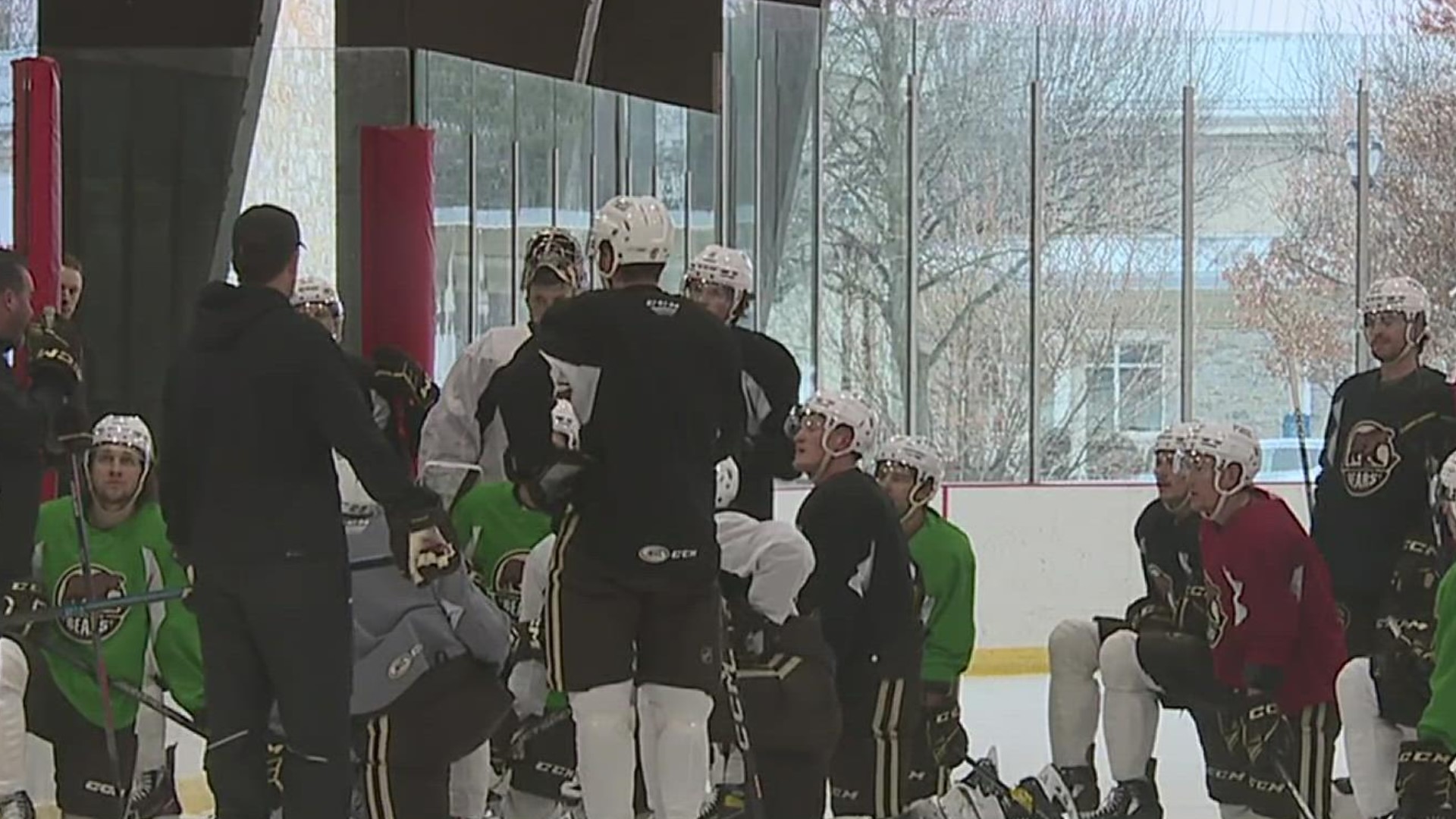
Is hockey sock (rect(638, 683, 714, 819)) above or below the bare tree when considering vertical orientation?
below

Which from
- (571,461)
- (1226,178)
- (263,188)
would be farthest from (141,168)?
(1226,178)

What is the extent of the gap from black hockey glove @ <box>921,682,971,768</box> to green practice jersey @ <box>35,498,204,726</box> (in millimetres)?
→ 1437

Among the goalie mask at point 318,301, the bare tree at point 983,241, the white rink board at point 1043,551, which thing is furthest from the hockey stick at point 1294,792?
the bare tree at point 983,241

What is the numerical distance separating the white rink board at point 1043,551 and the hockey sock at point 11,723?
3940 mm

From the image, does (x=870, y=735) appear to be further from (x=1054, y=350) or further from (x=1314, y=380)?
(x=1314, y=380)

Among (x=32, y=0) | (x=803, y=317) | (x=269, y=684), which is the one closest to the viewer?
(x=269, y=684)

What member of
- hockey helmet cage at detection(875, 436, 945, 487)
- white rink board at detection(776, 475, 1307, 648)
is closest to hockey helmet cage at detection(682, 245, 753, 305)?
hockey helmet cage at detection(875, 436, 945, 487)

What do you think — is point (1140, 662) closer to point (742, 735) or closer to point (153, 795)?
point (742, 735)

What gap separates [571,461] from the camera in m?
3.97

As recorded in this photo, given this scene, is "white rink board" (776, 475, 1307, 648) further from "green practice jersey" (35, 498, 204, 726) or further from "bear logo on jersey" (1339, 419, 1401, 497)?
"green practice jersey" (35, 498, 204, 726)

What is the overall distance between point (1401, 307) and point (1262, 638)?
3.25 feet

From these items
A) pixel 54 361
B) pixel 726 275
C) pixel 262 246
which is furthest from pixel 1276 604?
pixel 54 361

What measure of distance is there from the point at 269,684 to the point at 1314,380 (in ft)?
22.6

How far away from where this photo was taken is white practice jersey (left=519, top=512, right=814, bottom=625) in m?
4.45
